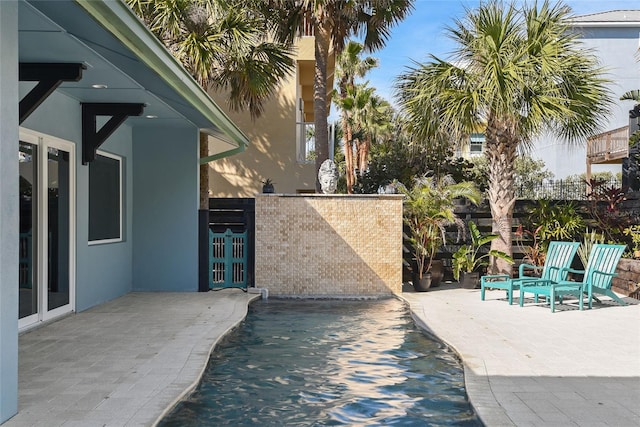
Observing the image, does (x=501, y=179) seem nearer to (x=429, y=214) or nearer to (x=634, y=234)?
(x=429, y=214)

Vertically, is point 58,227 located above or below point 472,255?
above

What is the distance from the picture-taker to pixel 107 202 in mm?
11836

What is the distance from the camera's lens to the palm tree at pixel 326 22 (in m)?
15.9

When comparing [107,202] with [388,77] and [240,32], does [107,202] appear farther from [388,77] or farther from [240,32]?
[388,77]

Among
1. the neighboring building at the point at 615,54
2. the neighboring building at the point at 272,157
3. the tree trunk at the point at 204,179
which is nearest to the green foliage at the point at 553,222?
the tree trunk at the point at 204,179

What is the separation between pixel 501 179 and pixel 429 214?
1.68 meters

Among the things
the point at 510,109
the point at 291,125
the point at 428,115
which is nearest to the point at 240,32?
the point at 428,115

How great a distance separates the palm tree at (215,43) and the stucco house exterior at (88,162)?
4.05 ft

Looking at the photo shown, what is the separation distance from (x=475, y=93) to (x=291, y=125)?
877 cm

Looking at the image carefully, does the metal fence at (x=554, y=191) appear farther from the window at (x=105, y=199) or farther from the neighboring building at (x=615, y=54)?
the neighboring building at (x=615, y=54)

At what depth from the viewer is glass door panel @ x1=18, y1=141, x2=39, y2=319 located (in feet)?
27.4

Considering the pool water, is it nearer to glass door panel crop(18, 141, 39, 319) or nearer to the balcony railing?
glass door panel crop(18, 141, 39, 319)

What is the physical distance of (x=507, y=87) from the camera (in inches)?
487

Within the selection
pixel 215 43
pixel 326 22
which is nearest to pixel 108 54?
pixel 215 43
